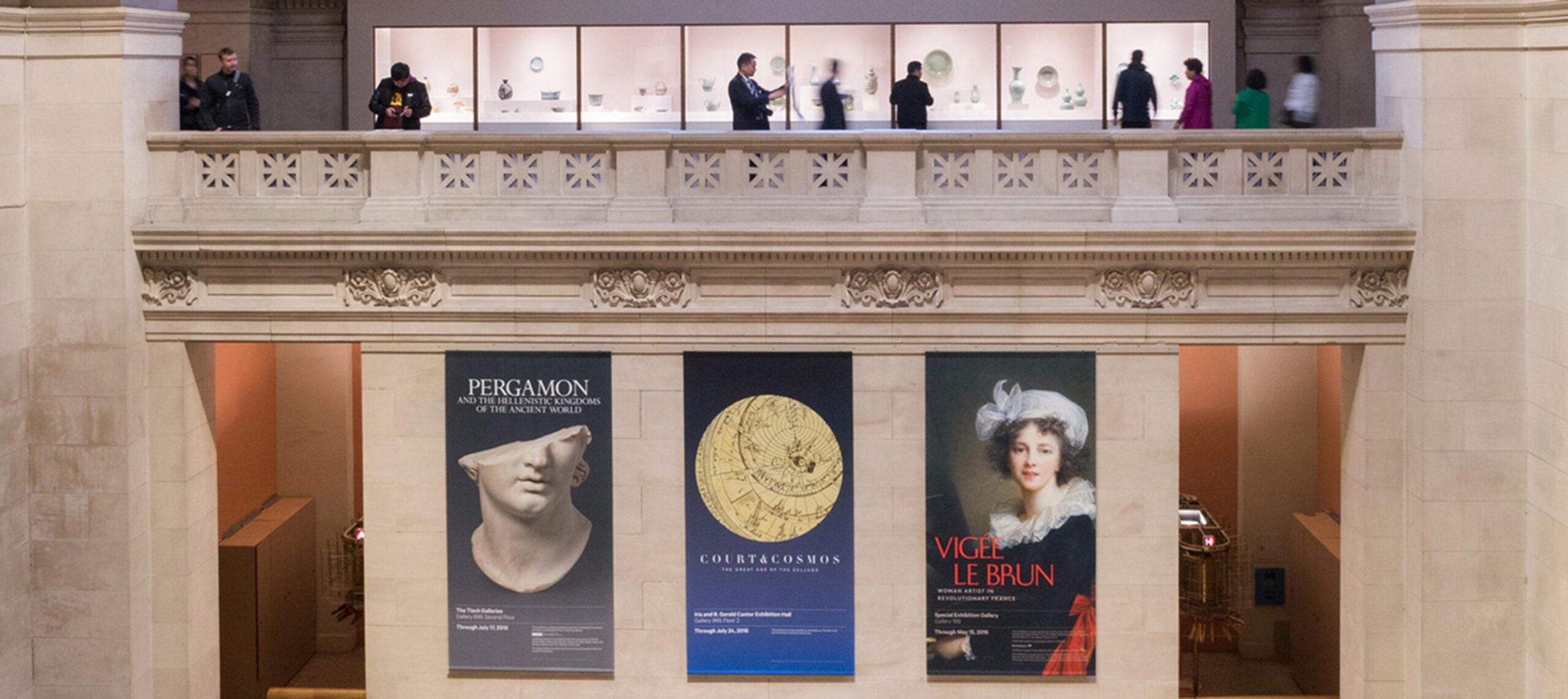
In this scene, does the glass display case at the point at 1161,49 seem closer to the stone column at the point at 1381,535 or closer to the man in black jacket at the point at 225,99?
the stone column at the point at 1381,535

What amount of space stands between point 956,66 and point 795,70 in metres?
1.91

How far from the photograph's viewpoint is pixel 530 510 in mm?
15867

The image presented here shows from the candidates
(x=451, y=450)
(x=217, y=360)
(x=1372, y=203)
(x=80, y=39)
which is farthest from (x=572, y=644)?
(x=1372, y=203)

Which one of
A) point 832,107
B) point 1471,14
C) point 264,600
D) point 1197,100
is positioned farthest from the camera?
point 832,107

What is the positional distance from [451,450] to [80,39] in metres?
4.94

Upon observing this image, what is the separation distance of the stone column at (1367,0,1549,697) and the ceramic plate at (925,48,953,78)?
6161 millimetres

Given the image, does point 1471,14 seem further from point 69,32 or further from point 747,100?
point 69,32

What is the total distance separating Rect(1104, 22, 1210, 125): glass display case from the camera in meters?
20.4

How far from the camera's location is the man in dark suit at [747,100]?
17.3 meters

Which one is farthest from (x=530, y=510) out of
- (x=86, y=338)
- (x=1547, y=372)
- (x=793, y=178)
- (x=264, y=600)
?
(x=1547, y=372)

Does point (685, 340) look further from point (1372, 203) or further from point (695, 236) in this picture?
point (1372, 203)

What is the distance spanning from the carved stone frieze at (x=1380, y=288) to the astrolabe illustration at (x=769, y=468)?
4785mm

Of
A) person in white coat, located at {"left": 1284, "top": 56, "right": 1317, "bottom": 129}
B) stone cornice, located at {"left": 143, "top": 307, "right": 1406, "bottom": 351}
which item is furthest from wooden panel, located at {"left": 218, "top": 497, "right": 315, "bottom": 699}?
person in white coat, located at {"left": 1284, "top": 56, "right": 1317, "bottom": 129}

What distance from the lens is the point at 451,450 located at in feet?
51.8
